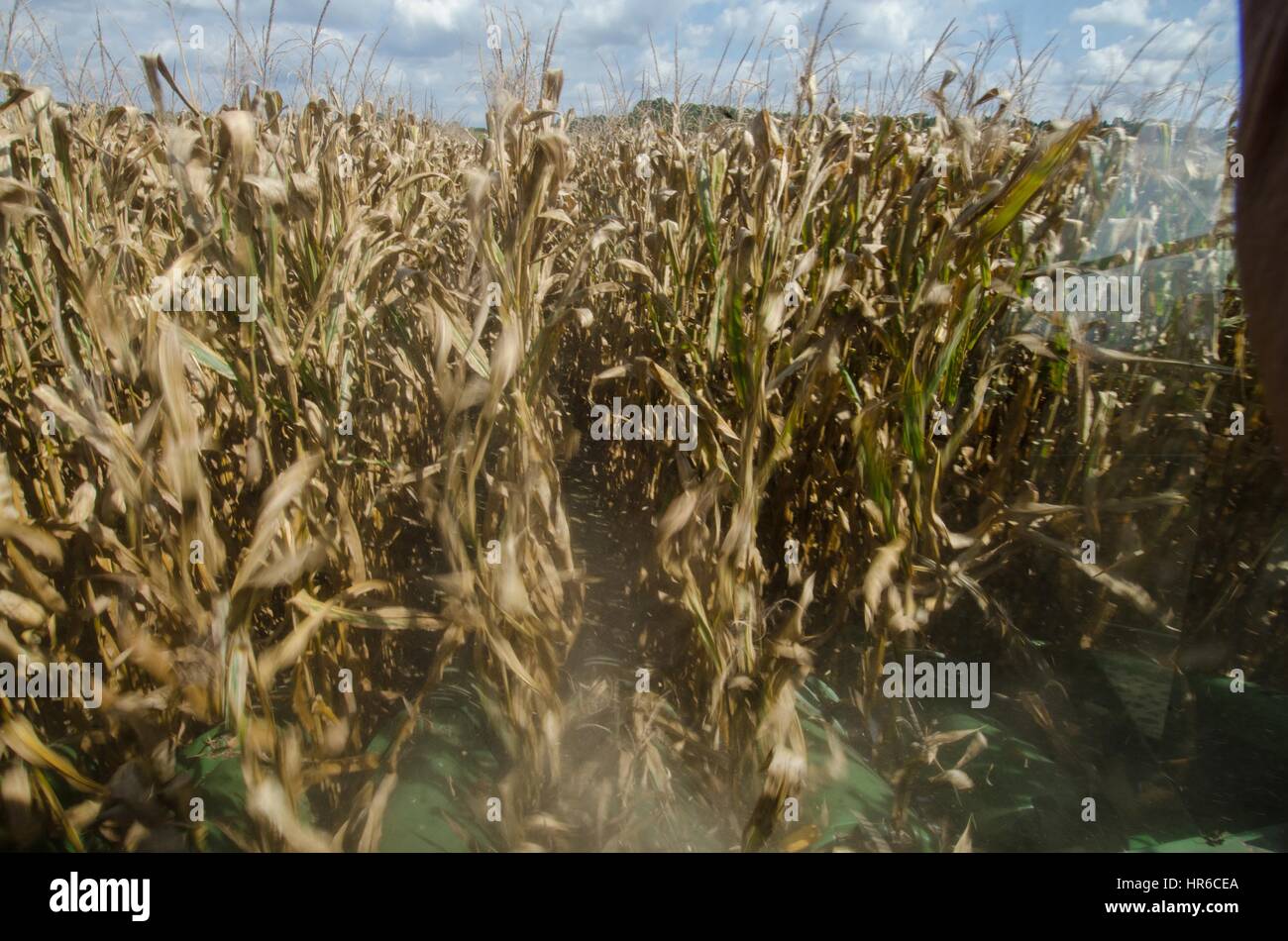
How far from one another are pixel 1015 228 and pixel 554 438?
114cm
